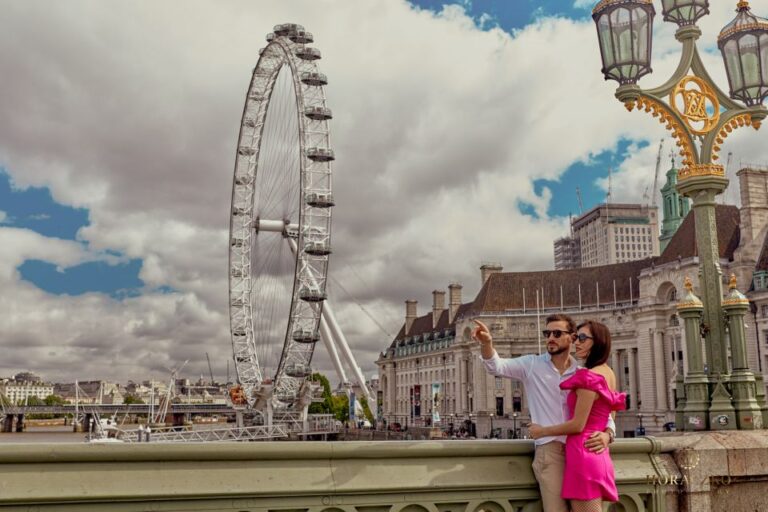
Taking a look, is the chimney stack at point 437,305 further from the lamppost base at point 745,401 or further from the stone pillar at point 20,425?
the lamppost base at point 745,401

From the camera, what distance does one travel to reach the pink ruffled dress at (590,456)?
5.06 m

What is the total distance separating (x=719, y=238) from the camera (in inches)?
3241

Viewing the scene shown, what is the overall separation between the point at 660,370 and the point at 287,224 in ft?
146

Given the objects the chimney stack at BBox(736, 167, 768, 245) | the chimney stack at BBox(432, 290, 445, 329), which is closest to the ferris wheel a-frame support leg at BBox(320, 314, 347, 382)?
the chimney stack at BBox(736, 167, 768, 245)

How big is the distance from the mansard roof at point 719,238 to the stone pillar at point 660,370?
8406 millimetres

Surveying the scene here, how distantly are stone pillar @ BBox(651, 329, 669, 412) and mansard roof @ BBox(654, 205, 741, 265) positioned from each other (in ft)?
27.6

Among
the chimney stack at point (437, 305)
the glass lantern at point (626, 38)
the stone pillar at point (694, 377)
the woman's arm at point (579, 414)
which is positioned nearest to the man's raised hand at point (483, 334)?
the woman's arm at point (579, 414)

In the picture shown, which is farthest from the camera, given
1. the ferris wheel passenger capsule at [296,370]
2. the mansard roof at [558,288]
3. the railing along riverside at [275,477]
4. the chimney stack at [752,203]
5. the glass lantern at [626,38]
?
the mansard roof at [558,288]

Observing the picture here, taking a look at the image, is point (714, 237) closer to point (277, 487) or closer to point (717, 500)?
point (717, 500)

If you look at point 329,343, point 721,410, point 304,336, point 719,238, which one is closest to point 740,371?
point 721,410

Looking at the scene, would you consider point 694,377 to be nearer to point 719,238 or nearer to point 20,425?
point 719,238

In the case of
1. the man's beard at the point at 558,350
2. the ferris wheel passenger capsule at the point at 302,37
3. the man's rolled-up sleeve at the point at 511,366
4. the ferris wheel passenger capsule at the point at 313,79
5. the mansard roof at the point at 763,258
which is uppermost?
the ferris wheel passenger capsule at the point at 302,37

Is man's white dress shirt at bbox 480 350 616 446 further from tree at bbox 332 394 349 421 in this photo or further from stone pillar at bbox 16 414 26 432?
stone pillar at bbox 16 414 26 432

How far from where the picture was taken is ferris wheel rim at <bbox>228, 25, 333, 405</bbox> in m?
57.8
